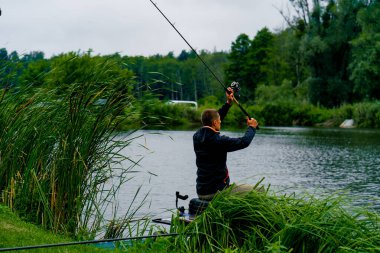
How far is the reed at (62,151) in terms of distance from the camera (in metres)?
7.76

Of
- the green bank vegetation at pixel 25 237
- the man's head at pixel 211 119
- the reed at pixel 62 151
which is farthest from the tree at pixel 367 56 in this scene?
the green bank vegetation at pixel 25 237

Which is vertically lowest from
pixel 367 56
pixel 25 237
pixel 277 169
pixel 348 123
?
pixel 277 169

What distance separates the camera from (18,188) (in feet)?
26.5

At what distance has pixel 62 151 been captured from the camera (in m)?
7.82

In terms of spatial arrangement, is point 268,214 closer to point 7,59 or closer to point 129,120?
point 129,120

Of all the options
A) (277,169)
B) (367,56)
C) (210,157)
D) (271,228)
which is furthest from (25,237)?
(367,56)

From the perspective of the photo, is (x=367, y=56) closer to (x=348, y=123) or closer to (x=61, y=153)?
(x=348, y=123)

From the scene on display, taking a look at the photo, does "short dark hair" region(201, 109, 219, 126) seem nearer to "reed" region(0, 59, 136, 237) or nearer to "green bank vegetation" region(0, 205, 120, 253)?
"reed" region(0, 59, 136, 237)

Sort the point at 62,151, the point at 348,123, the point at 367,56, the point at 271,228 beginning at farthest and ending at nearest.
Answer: the point at 348,123 → the point at 367,56 → the point at 62,151 → the point at 271,228

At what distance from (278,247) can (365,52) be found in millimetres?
53239

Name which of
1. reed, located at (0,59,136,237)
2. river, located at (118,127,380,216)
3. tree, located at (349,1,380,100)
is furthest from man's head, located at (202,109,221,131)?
tree, located at (349,1,380,100)

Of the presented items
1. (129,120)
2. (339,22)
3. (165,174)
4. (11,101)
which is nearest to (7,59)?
(11,101)

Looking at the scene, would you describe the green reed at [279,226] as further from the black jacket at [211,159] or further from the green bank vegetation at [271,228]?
the black jacket at [211,159]

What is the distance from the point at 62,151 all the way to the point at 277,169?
1683 centimetres
